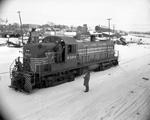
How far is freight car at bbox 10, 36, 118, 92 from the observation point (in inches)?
381

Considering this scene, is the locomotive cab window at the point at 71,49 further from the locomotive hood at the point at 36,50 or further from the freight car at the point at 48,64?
the locomotive hood at the point at 36,50

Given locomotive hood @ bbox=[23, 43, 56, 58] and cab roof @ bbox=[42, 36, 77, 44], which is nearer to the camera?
locomotive hood @ bbox=[23, 43, 56, 58]

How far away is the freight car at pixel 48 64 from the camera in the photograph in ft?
31.8

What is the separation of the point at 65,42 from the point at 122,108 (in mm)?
5630

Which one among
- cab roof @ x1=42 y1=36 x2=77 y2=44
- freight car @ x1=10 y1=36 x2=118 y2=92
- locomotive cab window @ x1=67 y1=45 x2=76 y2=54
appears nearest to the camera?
freight car @ x1=10 y1=36 x2=118 y2=92

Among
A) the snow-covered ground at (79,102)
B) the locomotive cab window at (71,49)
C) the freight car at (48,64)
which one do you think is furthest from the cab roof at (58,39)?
the snow-covered ground at (79,102)

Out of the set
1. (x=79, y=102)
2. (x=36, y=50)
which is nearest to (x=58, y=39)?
(x=36, y=50)

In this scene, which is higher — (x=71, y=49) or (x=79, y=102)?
(x=71, y=49)

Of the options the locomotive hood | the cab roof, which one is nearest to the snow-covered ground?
the locomotive hood

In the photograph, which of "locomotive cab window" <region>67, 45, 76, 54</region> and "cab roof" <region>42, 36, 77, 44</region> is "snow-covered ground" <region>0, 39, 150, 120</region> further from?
"cab roof" <region>42, 36, 77, 44</region>

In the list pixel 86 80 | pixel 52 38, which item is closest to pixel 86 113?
pixel 86 80

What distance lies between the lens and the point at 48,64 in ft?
34.6

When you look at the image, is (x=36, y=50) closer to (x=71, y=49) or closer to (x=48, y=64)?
(x=48, y=64)

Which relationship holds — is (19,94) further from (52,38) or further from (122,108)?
(122,108)
